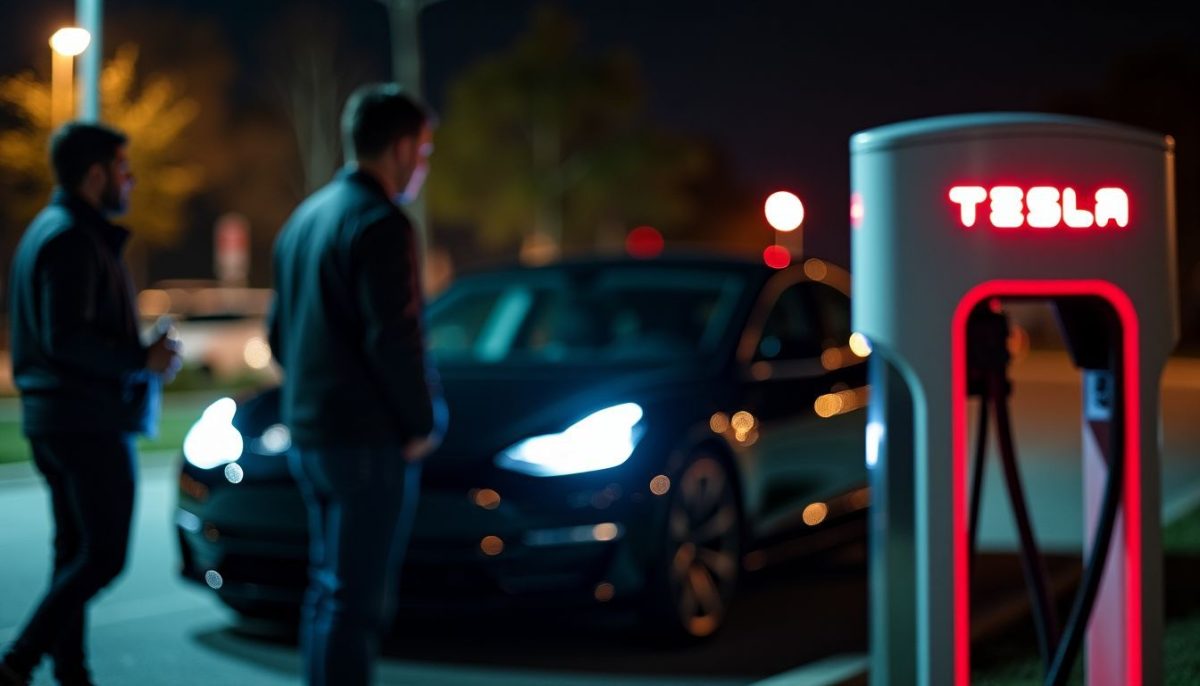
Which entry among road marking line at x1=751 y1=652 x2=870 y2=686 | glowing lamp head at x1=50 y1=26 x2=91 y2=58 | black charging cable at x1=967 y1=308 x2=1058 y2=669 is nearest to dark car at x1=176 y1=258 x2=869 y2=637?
road marking line at x1=751 y1=652 x2=870 y2=686

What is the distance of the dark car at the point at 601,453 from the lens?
573 cm

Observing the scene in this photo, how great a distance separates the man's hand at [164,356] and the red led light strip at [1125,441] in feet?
7.57

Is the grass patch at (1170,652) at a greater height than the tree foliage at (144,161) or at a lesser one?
lesser

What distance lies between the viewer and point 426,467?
5.82 meters

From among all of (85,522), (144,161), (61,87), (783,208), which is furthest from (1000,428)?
(783,208)

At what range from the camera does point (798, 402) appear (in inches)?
277

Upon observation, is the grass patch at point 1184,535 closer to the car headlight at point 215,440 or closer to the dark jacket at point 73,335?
the car headlight at point 215,440

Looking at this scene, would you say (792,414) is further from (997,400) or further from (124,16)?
(124,16)

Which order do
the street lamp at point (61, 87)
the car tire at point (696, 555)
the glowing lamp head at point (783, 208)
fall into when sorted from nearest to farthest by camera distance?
the car tire at point (696, 555)
the street lamp at point (61, 87)
the glowing lamp head at point (783, 208)

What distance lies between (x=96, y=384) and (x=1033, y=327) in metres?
50.2

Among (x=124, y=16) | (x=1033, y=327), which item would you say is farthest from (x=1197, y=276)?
(x=124, y=16)

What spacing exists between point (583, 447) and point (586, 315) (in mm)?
1407

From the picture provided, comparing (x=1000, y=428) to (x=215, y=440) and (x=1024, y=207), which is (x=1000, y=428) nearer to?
(x=1024, y=207)

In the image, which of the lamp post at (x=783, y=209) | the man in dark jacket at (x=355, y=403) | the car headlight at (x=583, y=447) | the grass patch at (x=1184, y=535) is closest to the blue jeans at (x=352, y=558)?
the man in dark jacket at (x=355, y=403)
